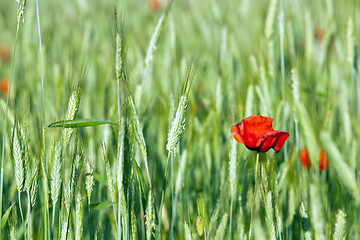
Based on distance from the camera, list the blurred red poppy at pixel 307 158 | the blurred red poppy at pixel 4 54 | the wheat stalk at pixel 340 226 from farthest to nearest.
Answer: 1. the blurred red poppy at pixel 4 54
2. the blurred red poppy at pixel 307 158
3. the wheat stalk at pixel 340 226

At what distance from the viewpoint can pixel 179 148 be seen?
0.63 meters

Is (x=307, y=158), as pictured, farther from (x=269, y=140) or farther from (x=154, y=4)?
(x=154, y=4)

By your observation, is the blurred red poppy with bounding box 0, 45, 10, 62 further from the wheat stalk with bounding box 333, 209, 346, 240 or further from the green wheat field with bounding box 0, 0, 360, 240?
the wheat stalk with bounding box 333, 209, 346, 240

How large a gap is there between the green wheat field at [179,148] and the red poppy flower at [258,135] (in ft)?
0.07

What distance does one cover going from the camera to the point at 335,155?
35 cm

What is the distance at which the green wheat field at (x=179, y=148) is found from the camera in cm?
46

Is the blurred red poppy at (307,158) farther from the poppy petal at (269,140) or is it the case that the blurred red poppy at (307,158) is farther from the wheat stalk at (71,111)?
the wheat stalk at (71,111)

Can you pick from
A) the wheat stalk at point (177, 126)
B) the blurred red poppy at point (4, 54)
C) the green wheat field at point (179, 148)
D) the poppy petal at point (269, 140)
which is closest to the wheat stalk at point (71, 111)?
the green wheat field at point (179, 148)

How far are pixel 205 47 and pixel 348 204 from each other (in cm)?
120

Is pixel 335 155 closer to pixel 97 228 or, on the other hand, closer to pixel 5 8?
pixel 97 228

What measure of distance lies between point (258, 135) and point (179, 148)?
0.54 ft

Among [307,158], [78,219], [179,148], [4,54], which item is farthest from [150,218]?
[4,54]

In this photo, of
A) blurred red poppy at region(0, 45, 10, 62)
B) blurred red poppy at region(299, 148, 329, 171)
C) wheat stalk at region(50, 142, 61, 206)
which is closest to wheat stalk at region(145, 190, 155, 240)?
wheat stalk at region(50, 142, 61, 206)

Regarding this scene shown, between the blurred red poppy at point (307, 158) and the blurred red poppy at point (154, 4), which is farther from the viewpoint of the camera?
the blurred red poppy at point (154, 4)
